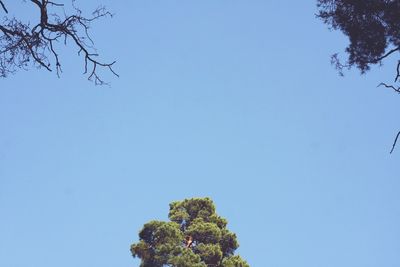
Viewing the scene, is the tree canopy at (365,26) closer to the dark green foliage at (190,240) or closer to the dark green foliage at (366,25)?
the dark green foliage at (366,25)

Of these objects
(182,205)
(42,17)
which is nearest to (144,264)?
(182,205)

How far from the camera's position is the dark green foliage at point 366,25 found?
10.4 m

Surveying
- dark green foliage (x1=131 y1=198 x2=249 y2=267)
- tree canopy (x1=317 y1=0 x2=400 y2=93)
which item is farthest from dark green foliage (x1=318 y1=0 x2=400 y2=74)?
dark green foliage (x1=131 y1=198 x2=249 y2=267)

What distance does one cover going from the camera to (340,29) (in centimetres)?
1139

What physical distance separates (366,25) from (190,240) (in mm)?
16315

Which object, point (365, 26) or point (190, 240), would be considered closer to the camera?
point (365, 26)

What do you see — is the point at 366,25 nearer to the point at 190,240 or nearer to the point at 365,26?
the point at 365,26

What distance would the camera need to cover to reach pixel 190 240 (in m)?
24.7

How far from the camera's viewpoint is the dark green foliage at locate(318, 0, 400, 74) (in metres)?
10.4

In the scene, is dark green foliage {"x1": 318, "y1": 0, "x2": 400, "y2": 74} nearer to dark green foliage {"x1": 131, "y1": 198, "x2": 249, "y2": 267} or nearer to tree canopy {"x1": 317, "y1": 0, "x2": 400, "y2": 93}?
tree canopy {"x1": 317, "y1": 0, "x2": 400, "y2": 93}

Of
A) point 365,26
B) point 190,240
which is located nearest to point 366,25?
point 365,26

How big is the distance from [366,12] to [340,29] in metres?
0.78

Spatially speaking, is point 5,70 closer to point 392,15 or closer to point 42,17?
point 42,17

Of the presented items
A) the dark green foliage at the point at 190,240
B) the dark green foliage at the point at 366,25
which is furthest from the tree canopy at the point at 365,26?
the dark green foliage at the point at 190,240
